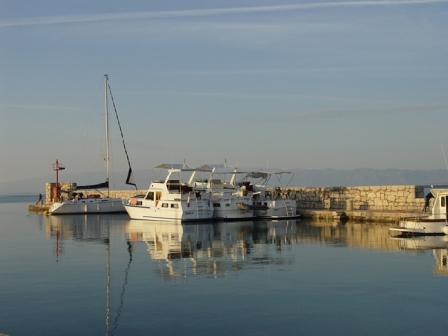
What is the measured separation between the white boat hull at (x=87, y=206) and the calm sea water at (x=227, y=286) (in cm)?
1846

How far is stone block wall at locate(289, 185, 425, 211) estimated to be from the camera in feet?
95.5

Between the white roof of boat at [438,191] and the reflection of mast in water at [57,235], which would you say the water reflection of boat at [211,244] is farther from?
the white roof of boat at [438,191]

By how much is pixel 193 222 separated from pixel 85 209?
45.3ft

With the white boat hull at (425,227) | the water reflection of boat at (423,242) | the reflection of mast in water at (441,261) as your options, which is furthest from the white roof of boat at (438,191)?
the reflection of mast in water at (441,261)

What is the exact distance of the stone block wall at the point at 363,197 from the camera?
29109 millimetres

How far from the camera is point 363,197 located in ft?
105

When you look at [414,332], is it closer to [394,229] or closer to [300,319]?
[300,319]

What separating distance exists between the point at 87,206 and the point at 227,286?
99.6 ft

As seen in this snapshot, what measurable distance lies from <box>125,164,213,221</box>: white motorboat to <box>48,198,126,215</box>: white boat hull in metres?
9.64

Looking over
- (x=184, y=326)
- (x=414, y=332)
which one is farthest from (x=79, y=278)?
(x=414, y=332)

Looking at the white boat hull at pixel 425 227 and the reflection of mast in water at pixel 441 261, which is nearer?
the reflection of mast in water at pixel 441 261

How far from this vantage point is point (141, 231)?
88.2 feet

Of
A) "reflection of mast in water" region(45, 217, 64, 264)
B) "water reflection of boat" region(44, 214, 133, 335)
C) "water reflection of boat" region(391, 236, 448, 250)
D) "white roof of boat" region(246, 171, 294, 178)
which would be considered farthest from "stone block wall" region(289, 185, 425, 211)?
"reflection of mast in water" region(45, 217, 64, 264)

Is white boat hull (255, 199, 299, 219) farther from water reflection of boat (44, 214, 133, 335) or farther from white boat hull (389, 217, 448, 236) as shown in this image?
white boat hull (389, 217, 448, 236)
